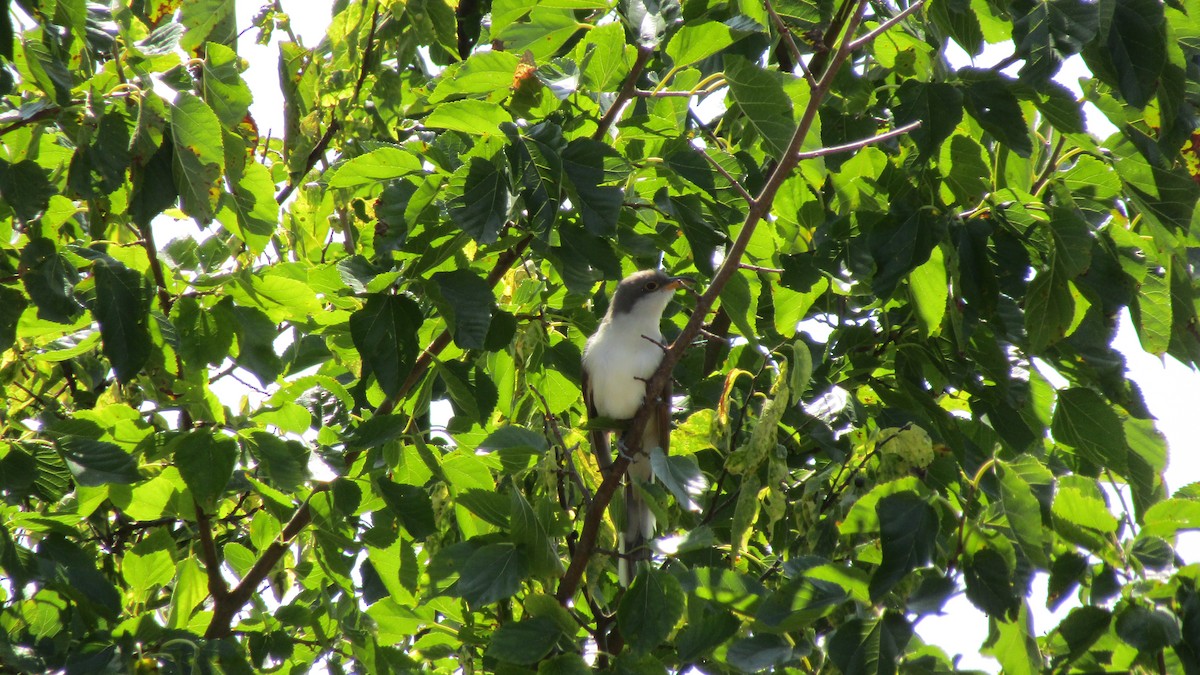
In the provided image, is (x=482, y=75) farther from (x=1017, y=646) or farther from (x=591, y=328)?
(x=1017, y=646)

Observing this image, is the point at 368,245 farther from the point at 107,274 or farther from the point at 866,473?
the point at 866,473

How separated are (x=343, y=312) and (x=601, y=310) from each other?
246cm

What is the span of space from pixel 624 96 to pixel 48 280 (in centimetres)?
201

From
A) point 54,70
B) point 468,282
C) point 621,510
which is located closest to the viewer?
point 54,70

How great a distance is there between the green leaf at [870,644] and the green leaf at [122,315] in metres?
2.38

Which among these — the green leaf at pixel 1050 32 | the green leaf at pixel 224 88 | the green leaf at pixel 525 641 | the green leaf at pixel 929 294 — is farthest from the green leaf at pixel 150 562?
the green leaf at pixel 1050 32

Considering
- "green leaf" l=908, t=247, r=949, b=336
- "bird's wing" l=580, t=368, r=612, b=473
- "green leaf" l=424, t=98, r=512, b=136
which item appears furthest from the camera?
"bird's wing" l=580, t=368, r=612, b=473

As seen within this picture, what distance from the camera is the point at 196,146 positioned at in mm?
3447

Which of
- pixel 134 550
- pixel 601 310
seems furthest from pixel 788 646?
pixel 601 310

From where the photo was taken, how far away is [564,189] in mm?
3471

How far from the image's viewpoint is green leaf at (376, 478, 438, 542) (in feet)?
12.6

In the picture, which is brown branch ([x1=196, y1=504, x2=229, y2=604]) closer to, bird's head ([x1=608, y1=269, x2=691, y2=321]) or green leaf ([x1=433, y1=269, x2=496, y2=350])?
green leaf ([x1=433, y1=269, x2=496, y2=350])

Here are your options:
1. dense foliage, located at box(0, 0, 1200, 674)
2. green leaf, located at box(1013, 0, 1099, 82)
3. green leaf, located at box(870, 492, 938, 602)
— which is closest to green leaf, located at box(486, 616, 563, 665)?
dense foliage, located at box(0, 0, 1200, 674)

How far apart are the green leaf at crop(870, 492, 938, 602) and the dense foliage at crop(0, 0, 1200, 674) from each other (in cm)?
1
